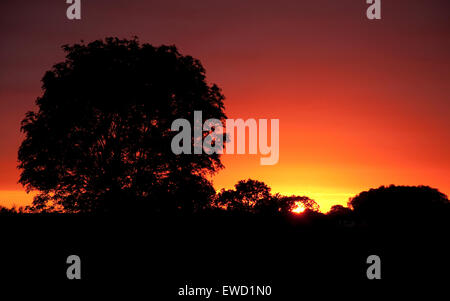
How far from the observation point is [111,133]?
96.6ft

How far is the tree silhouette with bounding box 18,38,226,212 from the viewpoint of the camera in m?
28.1

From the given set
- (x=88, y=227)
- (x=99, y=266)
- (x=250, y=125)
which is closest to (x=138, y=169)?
(x=250, y=125)

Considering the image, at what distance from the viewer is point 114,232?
16.4 m

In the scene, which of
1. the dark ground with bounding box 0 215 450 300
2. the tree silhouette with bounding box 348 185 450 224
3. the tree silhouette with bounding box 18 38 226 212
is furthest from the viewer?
the tree silhouette with bounding box 348 185 450 224

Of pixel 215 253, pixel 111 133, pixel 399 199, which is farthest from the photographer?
pixel 399 199

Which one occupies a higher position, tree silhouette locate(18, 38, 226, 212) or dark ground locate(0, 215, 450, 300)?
tree silhouette locate(18, 38, 226, 212)

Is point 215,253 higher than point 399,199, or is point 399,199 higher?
point 215,253

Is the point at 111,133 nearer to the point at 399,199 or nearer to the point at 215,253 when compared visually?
the point at 215,253

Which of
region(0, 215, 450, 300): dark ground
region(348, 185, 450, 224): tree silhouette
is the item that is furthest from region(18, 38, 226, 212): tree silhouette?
region(348, 185, 450, 224): tree silhouette

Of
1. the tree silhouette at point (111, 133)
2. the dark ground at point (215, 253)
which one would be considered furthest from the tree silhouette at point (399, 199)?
the dark ground at point (215, 253)

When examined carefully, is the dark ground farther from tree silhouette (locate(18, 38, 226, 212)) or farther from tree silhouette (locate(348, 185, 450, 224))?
tree silhouette (locate(348, 185, 450, 224))

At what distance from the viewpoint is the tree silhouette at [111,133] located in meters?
28.1

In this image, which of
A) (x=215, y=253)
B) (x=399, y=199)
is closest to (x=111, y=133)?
(x=215, y=253)
